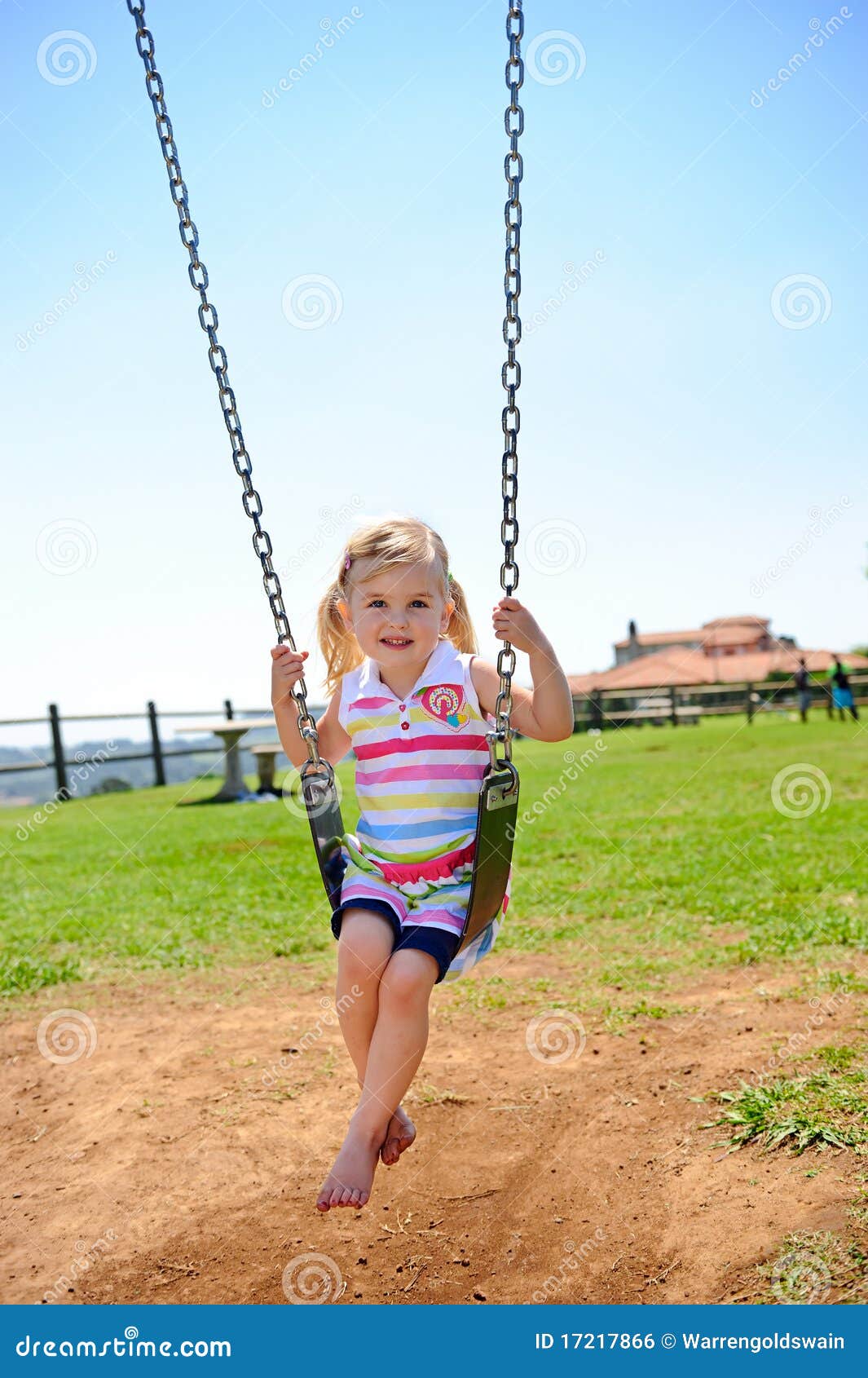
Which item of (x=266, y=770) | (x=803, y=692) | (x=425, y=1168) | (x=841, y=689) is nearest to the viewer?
(x=425, y=1168)

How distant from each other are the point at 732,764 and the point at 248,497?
1305 cm

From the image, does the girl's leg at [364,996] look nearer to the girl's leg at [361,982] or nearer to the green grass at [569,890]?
the girl's leg at [361,982]

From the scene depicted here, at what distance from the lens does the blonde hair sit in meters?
2.96

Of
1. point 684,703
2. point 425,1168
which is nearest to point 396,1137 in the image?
point 425,1168

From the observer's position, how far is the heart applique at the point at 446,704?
119 inches

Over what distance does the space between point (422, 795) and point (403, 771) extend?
90mm

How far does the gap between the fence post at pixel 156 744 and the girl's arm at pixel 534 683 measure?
1650 cm

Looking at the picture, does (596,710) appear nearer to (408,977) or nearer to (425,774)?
(425,774)

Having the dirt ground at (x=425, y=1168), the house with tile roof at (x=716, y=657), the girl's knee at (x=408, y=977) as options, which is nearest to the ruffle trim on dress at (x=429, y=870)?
the girl's knee at (x=408, y=977)

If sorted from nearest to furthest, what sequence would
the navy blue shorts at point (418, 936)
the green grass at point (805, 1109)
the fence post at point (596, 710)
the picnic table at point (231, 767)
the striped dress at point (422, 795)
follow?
the navy blue shorts at point (418, 936) < the striped dress at point (422, 795) < the green grass at point (805, 1109) < the picnic table at point (231, 767) < the fence post at point (596, 710)

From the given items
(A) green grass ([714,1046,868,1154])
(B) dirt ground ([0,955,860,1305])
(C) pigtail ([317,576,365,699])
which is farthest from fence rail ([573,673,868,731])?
(C) pigtail ([317,576,365,699])

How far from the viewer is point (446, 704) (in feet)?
9.99

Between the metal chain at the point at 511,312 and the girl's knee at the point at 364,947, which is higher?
the metal chain at the point at 511,312

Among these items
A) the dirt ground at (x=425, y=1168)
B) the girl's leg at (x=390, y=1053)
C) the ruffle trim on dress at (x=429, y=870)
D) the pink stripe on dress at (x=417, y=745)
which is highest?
the pink stripe on dress at (x=417, y=745)
